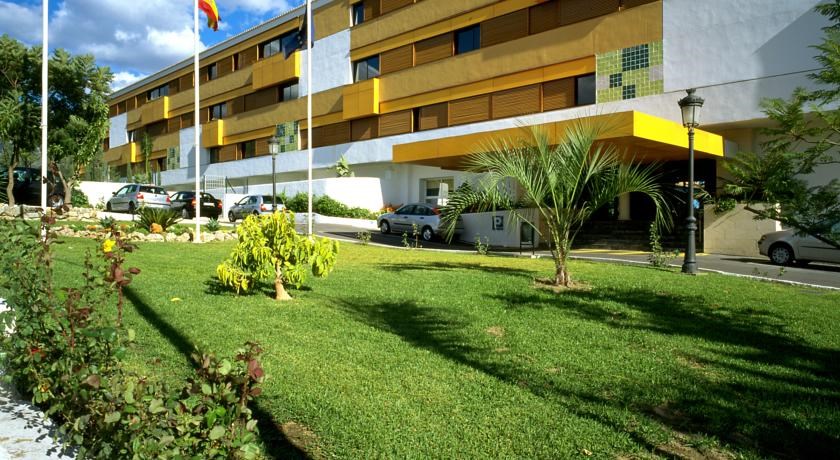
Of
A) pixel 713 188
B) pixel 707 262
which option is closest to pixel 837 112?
pixel 707 262

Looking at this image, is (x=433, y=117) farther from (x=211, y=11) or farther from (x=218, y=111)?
(x=218, y=111)

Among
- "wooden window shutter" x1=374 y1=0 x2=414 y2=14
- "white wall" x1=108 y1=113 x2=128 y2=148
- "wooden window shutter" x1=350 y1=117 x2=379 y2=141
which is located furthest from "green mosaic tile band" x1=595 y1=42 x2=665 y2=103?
"white wall" x1=108 y1=113 x2=128 y2=148

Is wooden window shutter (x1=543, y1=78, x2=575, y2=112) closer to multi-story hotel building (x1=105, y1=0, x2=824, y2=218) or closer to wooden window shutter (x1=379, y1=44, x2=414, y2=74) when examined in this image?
multi-story hotel building (x1=105, y1=0, x2=824, y2=218)

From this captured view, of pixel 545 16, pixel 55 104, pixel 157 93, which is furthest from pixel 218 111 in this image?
pixel 545 16

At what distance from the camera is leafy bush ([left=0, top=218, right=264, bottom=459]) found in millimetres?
2494

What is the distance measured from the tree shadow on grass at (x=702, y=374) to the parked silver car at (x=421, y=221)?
15.5m

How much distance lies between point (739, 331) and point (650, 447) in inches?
150

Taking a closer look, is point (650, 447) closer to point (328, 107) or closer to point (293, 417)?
point (293, 417)

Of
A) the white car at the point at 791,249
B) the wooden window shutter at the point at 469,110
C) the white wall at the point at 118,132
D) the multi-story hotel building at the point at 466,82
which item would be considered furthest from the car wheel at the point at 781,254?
the white wall at the point at 118,132

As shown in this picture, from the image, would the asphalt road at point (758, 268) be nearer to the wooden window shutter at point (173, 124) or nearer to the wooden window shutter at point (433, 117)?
the wooden window shutter at point (433, 117)

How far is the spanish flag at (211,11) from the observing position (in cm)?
1830

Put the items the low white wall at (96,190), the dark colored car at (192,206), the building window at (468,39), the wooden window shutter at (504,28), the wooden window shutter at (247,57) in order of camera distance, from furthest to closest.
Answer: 1. the wooden window shutter at (247,57)
2. the low white wall at (96,190)
3. the building window at (468,39)
4. the dark colored car at (192,206)
5. the wooden window shutter at (504,28)

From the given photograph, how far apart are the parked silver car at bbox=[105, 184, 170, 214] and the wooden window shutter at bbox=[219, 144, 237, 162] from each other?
14034mm

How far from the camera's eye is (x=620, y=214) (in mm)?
25016
